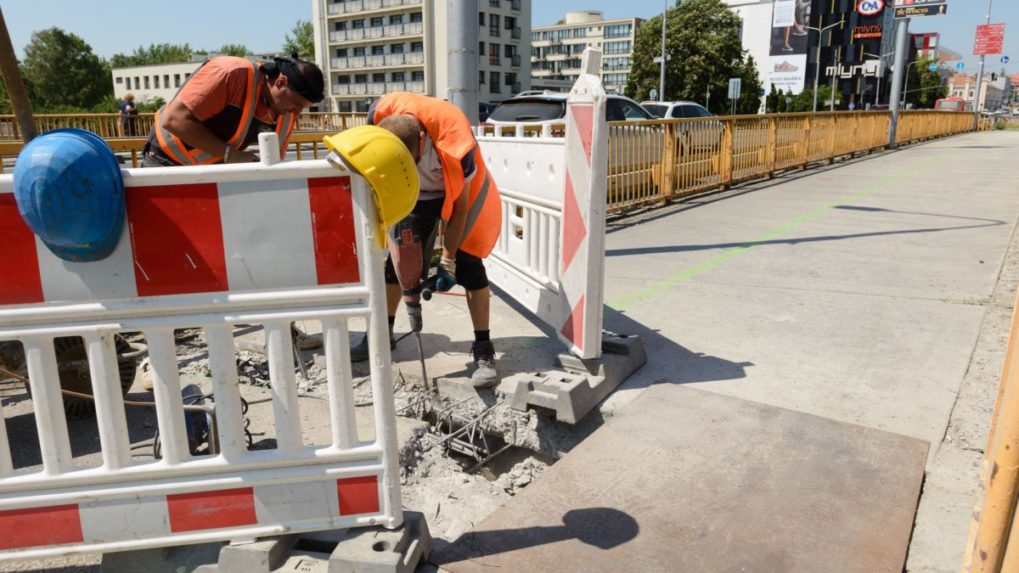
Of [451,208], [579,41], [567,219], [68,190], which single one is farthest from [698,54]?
[579,41]

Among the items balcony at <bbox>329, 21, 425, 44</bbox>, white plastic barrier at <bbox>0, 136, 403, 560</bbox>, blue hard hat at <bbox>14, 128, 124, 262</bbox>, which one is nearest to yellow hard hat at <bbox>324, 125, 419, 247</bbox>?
white plastic barrier at <bbox>0, 136, 403, 560</bbox>

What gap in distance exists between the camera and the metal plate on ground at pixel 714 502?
2209mm

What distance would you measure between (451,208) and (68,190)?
203 centimetres

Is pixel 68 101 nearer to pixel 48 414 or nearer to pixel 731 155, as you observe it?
pixel 731 155

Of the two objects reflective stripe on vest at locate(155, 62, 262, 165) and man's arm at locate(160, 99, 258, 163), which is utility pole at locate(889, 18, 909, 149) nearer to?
reflective stripe on vest at locate(155, 62, 262, 165)

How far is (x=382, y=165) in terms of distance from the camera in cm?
194

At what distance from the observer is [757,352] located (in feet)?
13.4

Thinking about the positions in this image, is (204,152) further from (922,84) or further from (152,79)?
(922,84)

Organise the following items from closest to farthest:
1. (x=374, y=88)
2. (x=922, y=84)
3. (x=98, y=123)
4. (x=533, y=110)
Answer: (x=533, y=110), (x=98, y=123), (x=374, y=88), (x=922, y=84)

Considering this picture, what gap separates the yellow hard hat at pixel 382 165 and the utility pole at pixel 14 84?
2.70 meters

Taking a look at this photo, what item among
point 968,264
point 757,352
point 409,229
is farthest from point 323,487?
point 968,264

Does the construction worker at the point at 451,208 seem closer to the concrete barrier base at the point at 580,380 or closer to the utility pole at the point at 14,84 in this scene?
the concrete barrier base at the point at 580,380

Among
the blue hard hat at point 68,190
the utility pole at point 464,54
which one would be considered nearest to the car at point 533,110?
the utility pole at point 464,54

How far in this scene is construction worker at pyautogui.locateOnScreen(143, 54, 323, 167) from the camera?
346 centimetres
